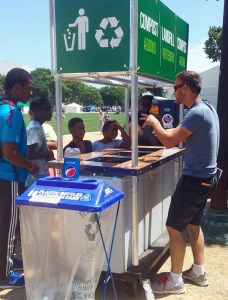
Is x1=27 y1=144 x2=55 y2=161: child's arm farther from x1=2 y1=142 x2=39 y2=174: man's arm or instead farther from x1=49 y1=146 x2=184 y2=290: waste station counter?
x1=2 y1=142 x2=39 y2=174: man's arm

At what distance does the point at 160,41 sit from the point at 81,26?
0.88 m

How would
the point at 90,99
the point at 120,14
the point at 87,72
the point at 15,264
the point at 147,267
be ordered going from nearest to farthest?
the point at 120,14 → the point at 87,72 → the point at 147,267 → the point at 15,264 → the point at 90,99

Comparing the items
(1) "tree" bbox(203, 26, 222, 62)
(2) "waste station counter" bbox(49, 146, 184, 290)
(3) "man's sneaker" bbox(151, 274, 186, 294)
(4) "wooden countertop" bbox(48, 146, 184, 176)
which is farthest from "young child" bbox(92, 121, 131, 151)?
(1) "tree" bbox(203, 26, 222, 62)

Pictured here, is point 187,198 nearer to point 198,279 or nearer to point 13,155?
point 198,279

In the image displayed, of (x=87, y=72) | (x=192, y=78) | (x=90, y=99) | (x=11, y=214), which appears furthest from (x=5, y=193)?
(x=90, y=99)

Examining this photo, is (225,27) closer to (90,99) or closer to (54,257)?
(54,257)

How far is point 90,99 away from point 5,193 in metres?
117

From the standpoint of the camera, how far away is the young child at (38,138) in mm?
4035

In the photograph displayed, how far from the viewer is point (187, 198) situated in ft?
10.5

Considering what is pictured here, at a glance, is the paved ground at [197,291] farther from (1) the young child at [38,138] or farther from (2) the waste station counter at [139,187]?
(1) the young child at [38,138]

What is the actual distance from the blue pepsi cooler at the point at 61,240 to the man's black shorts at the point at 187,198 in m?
0.80

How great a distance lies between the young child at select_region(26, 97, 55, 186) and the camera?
404 cm

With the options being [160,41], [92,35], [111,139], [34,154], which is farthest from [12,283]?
[160,41]

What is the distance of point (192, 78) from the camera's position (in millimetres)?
3166
